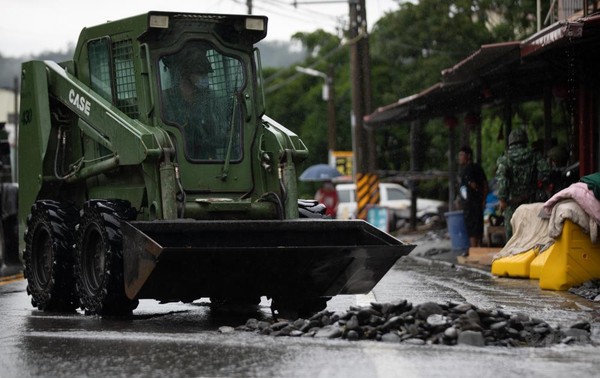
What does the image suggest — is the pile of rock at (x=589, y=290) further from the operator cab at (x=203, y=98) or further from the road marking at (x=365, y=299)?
the operator cab at (x=203, y=98)

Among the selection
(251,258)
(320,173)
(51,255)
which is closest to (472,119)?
(320,173)

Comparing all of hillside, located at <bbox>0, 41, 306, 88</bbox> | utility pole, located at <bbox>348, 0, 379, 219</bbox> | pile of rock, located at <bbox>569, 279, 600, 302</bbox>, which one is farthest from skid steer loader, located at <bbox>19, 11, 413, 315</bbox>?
hillside, located at <bbox>0, 41, 306, 88</bbox>

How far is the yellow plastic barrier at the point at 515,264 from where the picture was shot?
59.9 feet

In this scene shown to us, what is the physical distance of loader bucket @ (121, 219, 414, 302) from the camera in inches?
458

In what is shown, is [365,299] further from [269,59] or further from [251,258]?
[269,59]

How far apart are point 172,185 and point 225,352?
3.52m

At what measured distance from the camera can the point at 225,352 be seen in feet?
30.9

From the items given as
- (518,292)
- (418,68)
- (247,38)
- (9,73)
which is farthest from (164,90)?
(9,73)

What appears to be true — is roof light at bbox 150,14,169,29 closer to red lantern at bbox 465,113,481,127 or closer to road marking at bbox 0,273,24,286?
road marking at bbox 0,273,24,286

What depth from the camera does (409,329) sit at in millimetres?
10094

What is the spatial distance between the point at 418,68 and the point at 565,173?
23469 mm

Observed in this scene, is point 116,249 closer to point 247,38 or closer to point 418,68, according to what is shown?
point 247,38

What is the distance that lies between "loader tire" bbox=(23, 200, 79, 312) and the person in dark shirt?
11325 millimetres

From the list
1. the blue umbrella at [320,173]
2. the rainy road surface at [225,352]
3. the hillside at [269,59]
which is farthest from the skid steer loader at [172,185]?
the hillside at [269,59]
